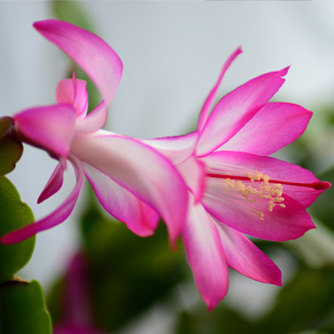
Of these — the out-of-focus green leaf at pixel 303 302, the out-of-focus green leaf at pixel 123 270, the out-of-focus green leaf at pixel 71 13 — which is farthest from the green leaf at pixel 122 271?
the out-of-focus green leaf at pixel 71 13

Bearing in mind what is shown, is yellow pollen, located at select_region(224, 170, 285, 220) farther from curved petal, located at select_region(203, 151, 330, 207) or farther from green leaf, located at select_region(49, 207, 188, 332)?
green leaf, located at select_region(49, 207, 188, 332)

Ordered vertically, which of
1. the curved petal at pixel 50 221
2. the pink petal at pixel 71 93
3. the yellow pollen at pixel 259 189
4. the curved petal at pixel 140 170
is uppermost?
the pink petal at pixel 71 93

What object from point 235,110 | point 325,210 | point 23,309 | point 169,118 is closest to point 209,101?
point 235,110

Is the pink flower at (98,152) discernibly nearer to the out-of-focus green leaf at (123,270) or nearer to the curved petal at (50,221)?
the curved petal at (50,221)

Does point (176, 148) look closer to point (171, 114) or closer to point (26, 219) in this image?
point (26, 219)

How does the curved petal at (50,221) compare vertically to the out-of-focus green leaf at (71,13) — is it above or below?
below

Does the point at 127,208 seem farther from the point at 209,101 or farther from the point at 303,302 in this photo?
the point at 303,302

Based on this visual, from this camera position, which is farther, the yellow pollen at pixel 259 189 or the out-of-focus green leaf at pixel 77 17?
the out-of-focus green leaf at pixel 77 17

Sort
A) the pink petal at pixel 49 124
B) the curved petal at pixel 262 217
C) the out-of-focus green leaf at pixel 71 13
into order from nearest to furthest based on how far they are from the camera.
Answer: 1. the pink petal at pixel 49 124
2. the curved petal at pixel 262 217
3. the out-of-focus green leaf at pixel 71 13
